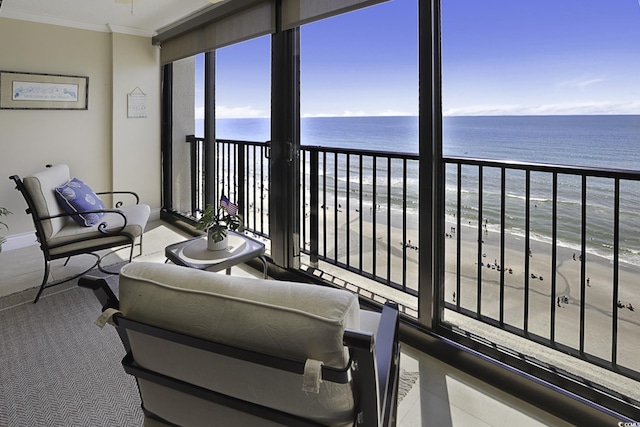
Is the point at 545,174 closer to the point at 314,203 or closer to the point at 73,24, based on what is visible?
the point at 314,203

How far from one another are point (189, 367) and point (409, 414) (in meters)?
1.16

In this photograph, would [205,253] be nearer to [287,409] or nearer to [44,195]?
[44,195]

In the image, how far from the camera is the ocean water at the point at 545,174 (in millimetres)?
1638

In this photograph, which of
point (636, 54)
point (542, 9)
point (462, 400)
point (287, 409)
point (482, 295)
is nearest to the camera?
point (287, 409)

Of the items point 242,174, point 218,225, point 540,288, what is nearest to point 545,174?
point 540,288

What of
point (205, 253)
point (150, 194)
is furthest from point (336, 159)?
point (150, 194)

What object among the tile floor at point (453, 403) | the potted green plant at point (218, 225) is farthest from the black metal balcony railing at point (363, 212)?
the potted green plant at point (218, 225)

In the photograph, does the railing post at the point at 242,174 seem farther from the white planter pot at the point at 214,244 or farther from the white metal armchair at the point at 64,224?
the white planter pot at the point at 214,244

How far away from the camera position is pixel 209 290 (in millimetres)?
841

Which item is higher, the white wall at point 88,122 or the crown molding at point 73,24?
the crown molding at point 73,24

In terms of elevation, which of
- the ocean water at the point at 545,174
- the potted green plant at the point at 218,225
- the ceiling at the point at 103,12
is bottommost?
the potted green plant at the point at 218,225

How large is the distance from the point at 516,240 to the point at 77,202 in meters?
3.20

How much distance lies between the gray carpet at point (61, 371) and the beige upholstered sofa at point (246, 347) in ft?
3.15

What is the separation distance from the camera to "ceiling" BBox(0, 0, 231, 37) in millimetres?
3538
